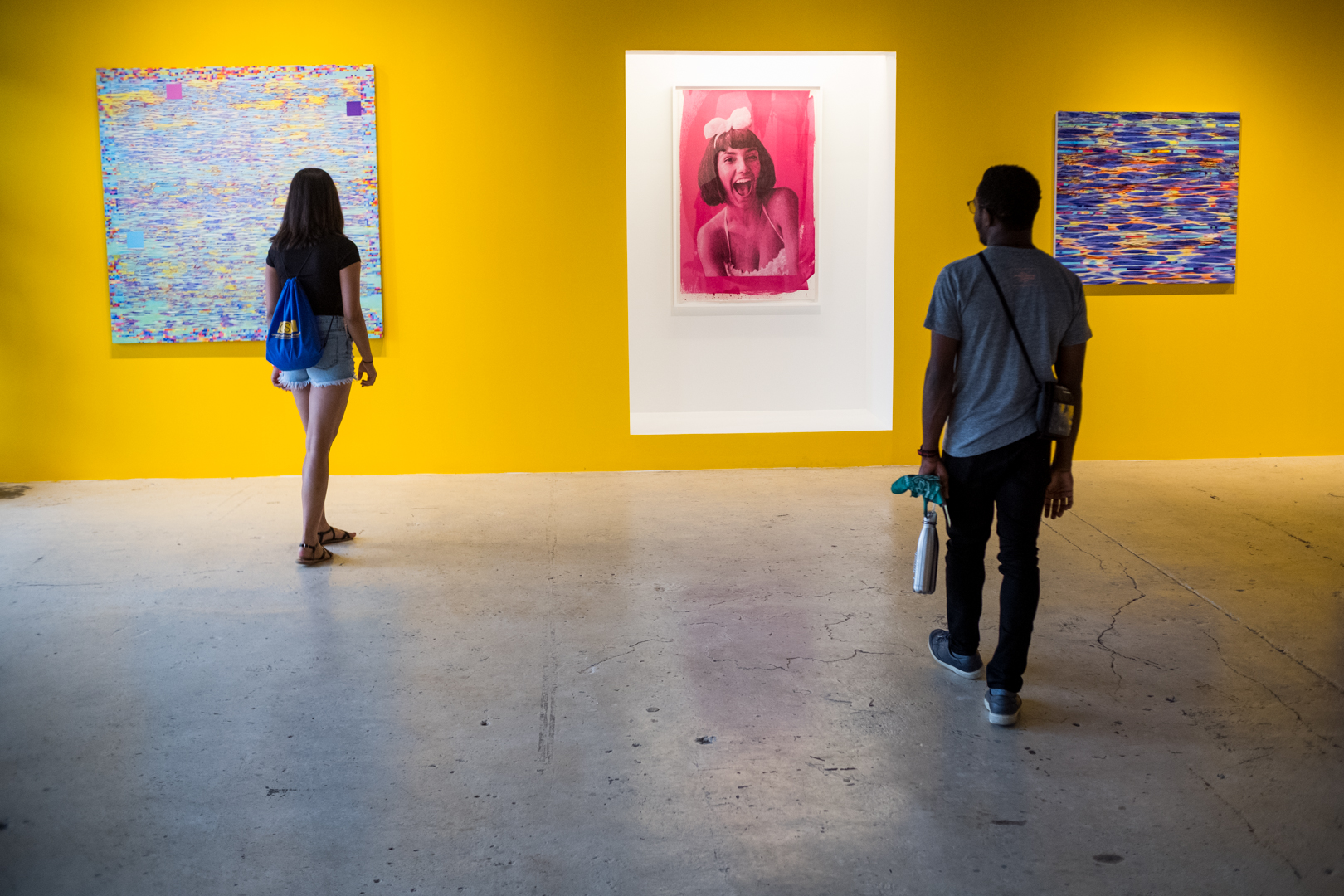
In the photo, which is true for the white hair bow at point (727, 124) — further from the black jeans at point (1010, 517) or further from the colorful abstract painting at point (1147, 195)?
the black jeans at point (1010, 517)

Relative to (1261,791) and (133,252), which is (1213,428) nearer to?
(1261,791)

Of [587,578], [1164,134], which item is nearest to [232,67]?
[587,578]

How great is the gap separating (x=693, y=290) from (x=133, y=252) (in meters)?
3.24

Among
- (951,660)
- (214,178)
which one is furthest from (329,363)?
(951,660)

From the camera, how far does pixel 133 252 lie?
6.23m

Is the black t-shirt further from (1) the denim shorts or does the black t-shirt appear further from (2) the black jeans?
(2) the black jeans

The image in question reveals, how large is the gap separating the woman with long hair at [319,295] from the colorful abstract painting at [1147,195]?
4080 millimetres

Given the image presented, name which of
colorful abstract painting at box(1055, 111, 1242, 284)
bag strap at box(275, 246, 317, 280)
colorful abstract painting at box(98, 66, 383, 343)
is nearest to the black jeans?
bag strap at box(275, 246, 317, 280)

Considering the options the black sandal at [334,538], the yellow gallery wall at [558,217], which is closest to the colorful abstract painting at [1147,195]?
the yellow gallery wall at [558,217]

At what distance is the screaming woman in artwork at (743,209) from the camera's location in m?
6.80

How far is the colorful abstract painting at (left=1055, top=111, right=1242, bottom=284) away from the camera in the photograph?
6434 mm

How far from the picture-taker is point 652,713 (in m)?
3.15

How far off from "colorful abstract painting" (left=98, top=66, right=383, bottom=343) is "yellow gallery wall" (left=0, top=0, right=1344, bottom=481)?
103 millimetres

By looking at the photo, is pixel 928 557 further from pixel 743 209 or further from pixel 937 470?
pixel 743 209
